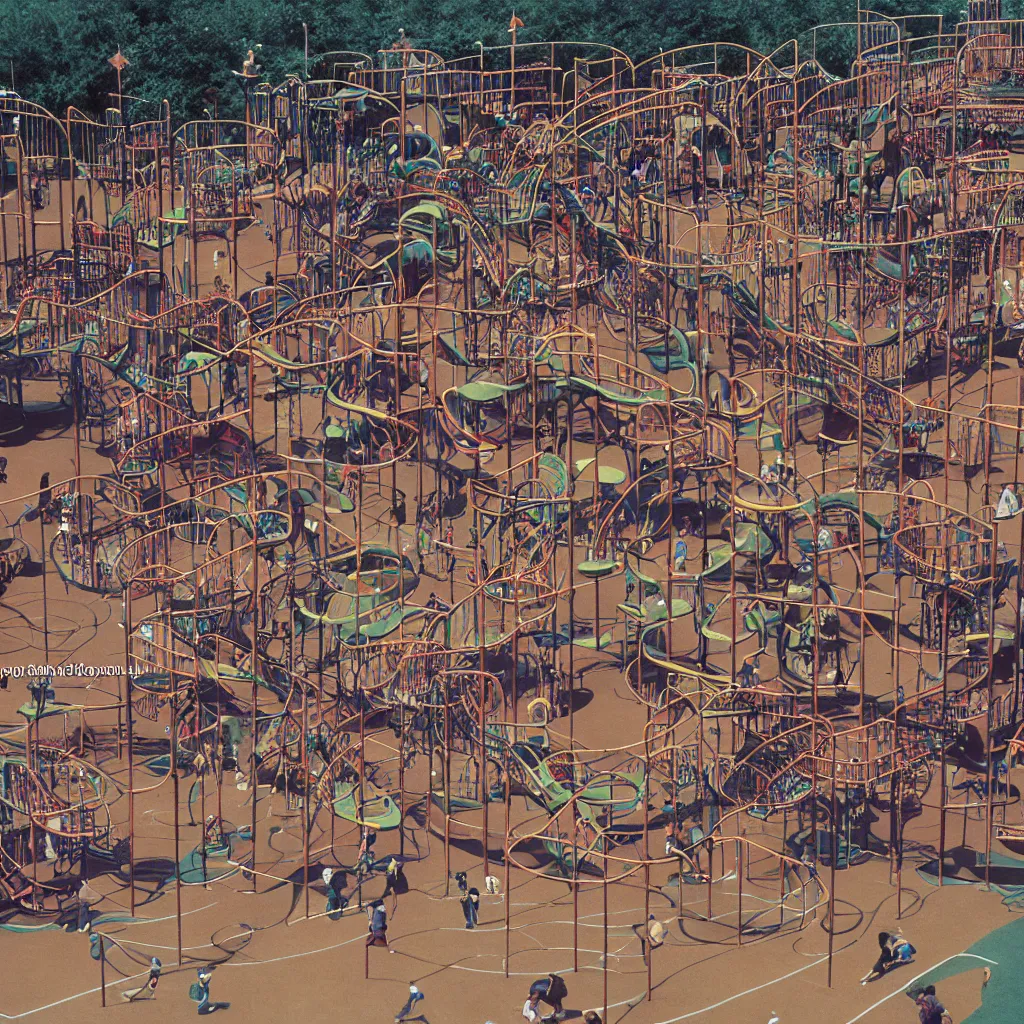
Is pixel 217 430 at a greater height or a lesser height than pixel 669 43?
lesser

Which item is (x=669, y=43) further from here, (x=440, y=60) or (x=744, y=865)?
(x=744, y=865)

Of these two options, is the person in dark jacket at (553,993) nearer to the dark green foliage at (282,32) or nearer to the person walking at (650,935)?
the person walking at (650,935)

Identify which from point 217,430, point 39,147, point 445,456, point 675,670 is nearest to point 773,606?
point 675,670

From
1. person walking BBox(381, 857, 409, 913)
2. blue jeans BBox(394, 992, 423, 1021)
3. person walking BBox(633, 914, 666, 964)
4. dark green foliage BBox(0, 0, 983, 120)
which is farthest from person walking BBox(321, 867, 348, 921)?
dark green foliage BBox(0, 0, 983, 120)

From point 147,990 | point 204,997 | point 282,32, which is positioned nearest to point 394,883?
point 204,997

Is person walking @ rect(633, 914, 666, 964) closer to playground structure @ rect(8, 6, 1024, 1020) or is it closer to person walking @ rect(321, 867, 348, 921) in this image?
playground structure @ rect(8, 6, 1024, 1020)

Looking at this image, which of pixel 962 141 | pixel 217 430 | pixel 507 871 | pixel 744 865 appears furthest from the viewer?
pixel 962 141

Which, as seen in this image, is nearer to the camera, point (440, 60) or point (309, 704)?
point (309, 704)
